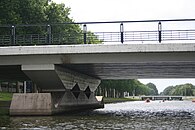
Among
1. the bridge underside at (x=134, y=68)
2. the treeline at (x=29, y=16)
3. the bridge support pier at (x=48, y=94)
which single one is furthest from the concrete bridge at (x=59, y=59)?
the treeline at (x=29, y=16)

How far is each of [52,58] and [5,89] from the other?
5989 centimetres

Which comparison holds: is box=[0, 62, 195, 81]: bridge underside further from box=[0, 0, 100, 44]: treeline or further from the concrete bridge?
box=[0, 0, 100, 44]: treeline

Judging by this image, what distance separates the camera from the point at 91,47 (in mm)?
28750

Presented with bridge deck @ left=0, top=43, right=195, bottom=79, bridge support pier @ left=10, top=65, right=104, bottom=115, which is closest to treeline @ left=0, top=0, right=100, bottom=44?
bridge support pier @ left=10, top=65, right=104, bottom=115

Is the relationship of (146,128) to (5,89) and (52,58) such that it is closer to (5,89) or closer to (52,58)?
(52,58)

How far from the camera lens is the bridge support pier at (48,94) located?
101ft

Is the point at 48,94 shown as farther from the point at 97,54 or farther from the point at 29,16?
the point at 29,16

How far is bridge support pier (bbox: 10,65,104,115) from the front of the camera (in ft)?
101

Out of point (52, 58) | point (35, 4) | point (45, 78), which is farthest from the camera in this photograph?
point (35, 4)

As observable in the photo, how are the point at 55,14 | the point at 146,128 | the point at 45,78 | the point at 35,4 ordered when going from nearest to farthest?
the point at 146,128, the point at 45,78, the point at 35,4, the point at 55,14

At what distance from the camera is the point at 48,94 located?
30797 millimetres

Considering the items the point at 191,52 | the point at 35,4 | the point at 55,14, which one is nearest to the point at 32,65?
the point at 191,52

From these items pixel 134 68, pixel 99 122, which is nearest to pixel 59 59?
pixel 99 122

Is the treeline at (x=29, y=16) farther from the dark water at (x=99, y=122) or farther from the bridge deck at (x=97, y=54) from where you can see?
the dark water at (x=99, y=122)
